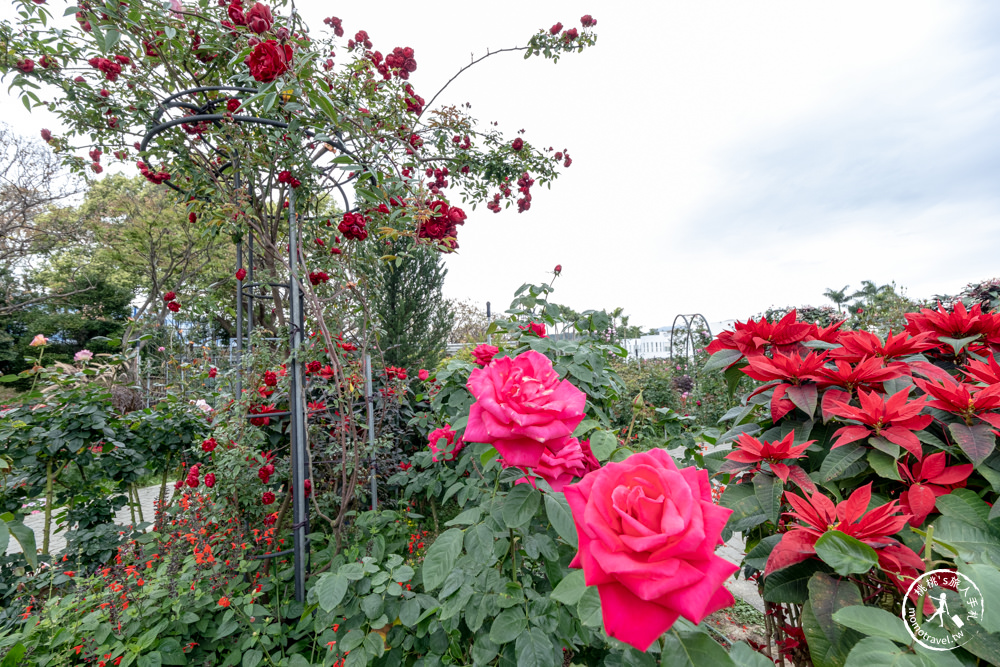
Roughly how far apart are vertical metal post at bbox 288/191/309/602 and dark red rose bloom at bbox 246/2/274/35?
0.64 meters

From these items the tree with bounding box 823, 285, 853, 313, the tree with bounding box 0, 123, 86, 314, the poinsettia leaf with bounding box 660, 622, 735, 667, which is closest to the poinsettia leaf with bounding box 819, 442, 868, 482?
the poinsettia leaf with bounding box 660, 622, 735, 667

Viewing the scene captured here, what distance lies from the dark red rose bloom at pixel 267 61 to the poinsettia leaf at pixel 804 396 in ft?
5.55

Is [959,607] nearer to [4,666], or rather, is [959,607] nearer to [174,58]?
[4,666]

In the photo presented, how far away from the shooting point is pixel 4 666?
47.2 inches

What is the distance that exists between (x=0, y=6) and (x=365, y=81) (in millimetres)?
1842

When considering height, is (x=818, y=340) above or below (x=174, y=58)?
below

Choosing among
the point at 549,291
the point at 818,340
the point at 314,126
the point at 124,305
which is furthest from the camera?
the point at 124,305

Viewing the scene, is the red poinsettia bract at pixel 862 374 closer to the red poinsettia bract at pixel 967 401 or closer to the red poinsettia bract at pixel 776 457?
the red poinsettia bract at pixel 967 401

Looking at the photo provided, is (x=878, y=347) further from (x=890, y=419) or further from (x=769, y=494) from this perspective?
(x=769, y=494)

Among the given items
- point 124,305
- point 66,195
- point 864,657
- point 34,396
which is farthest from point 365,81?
point 124,305

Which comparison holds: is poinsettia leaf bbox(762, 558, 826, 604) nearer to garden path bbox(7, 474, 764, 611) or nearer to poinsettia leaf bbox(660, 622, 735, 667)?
garden path bbox(7, 474, 764, 611)

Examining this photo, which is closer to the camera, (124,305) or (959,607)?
(959,607)

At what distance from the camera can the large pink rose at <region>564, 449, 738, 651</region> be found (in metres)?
0.42
